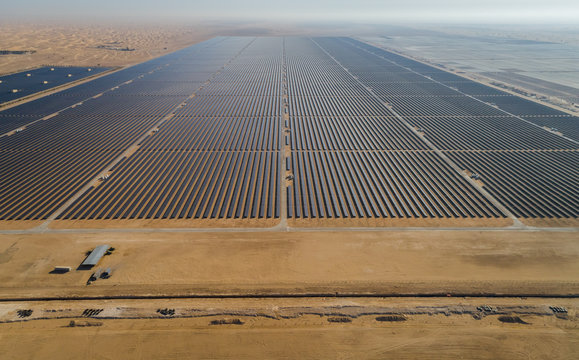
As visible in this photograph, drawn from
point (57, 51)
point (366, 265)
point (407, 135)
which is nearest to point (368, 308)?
point (366, 265)

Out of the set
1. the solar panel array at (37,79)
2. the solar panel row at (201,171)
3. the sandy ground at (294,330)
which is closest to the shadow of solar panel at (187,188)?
the solar panel row at (201,171)

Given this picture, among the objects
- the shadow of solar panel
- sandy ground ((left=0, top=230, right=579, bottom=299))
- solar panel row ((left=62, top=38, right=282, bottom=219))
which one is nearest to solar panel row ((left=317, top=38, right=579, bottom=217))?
sandy ground ((left=0, top=230, right=579, bottom=299))

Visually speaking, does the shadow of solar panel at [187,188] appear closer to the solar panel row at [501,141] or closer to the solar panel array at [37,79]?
the solar panel row at [501,141]

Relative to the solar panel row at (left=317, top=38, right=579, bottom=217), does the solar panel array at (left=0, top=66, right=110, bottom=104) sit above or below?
above

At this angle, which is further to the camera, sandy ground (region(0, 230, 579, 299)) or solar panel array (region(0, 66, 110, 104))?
solar panel array (region(0, 66, 110, 104))

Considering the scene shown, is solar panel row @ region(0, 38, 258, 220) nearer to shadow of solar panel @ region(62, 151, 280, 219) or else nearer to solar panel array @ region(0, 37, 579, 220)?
solar panel array @ region(0, 37, 579, 220)

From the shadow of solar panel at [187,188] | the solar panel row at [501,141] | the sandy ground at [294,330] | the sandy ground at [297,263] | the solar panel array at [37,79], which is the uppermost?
the solar panel array at [37,79]

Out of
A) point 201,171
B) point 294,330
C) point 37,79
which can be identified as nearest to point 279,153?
point 201,171
